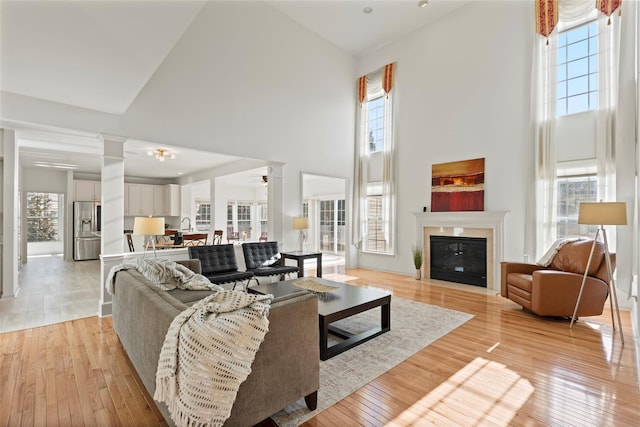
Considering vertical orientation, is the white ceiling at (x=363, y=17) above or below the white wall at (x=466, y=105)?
above

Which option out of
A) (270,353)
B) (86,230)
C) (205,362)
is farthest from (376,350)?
(86,230)

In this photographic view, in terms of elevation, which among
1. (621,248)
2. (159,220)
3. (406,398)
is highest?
(159,220)

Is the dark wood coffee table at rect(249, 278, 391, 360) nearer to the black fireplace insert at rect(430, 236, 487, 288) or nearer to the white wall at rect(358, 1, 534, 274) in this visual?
the black fireplace insert at rect(430, 236, 487, 288)

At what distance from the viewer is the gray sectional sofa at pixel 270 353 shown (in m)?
1.68

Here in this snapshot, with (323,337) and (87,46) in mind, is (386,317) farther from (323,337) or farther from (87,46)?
(87,46)

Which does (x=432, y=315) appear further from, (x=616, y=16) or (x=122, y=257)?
(x=616, y=16)

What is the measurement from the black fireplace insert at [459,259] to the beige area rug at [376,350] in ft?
5.99

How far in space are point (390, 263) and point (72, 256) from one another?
28.8ft

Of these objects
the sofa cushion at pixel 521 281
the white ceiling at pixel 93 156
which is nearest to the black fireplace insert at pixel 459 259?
the sofa cushion at pixel 521 281

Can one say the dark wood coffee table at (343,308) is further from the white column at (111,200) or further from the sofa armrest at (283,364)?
the white column at (111,200)

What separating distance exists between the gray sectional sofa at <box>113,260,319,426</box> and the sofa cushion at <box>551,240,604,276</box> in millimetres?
3721

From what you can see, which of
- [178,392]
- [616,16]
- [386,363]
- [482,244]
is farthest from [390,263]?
[178,392]

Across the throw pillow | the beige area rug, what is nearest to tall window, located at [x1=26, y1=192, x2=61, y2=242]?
the throw pillow

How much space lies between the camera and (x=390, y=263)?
6.91 meters
